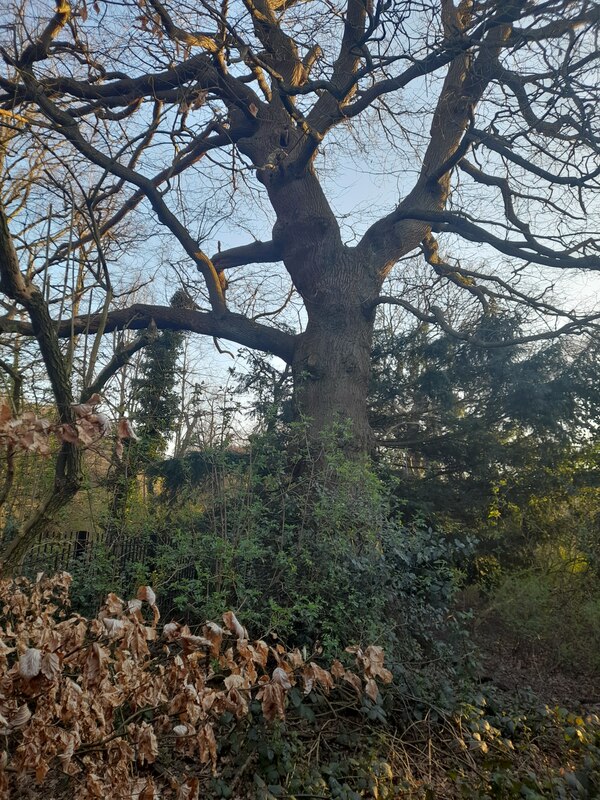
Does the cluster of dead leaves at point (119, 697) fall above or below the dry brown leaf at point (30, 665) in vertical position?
below

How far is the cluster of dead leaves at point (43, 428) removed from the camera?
2160 mm

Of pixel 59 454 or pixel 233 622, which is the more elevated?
pixel 59 454

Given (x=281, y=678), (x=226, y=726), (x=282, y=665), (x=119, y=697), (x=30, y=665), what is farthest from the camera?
(x=226, y=726)

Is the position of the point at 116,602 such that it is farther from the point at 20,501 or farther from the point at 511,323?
the point at 20,501

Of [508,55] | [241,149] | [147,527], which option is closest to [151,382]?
[241,149]

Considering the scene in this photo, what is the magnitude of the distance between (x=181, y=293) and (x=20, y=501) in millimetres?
4958

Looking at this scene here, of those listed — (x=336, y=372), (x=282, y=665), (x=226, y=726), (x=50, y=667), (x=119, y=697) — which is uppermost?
(x=336, y=372)

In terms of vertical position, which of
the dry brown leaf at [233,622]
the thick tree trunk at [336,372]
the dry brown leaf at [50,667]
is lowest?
the dry brown leaf at [50,667]

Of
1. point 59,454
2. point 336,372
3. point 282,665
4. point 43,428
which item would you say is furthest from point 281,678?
point 336,372

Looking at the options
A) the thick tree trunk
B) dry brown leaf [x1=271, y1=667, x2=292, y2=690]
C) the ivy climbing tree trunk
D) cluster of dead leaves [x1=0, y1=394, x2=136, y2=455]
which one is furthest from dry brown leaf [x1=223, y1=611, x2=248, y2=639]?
the thick tree trunk

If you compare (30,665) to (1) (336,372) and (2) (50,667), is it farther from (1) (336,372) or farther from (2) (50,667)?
(1) (336,372)

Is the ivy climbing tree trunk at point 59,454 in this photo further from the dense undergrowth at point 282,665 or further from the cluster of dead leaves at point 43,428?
the cluster of dead leaves at point 43,428

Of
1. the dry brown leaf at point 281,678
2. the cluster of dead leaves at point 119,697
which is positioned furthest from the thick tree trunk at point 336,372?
the dry brown leaf at point 281,678

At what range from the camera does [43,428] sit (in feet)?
7.42
